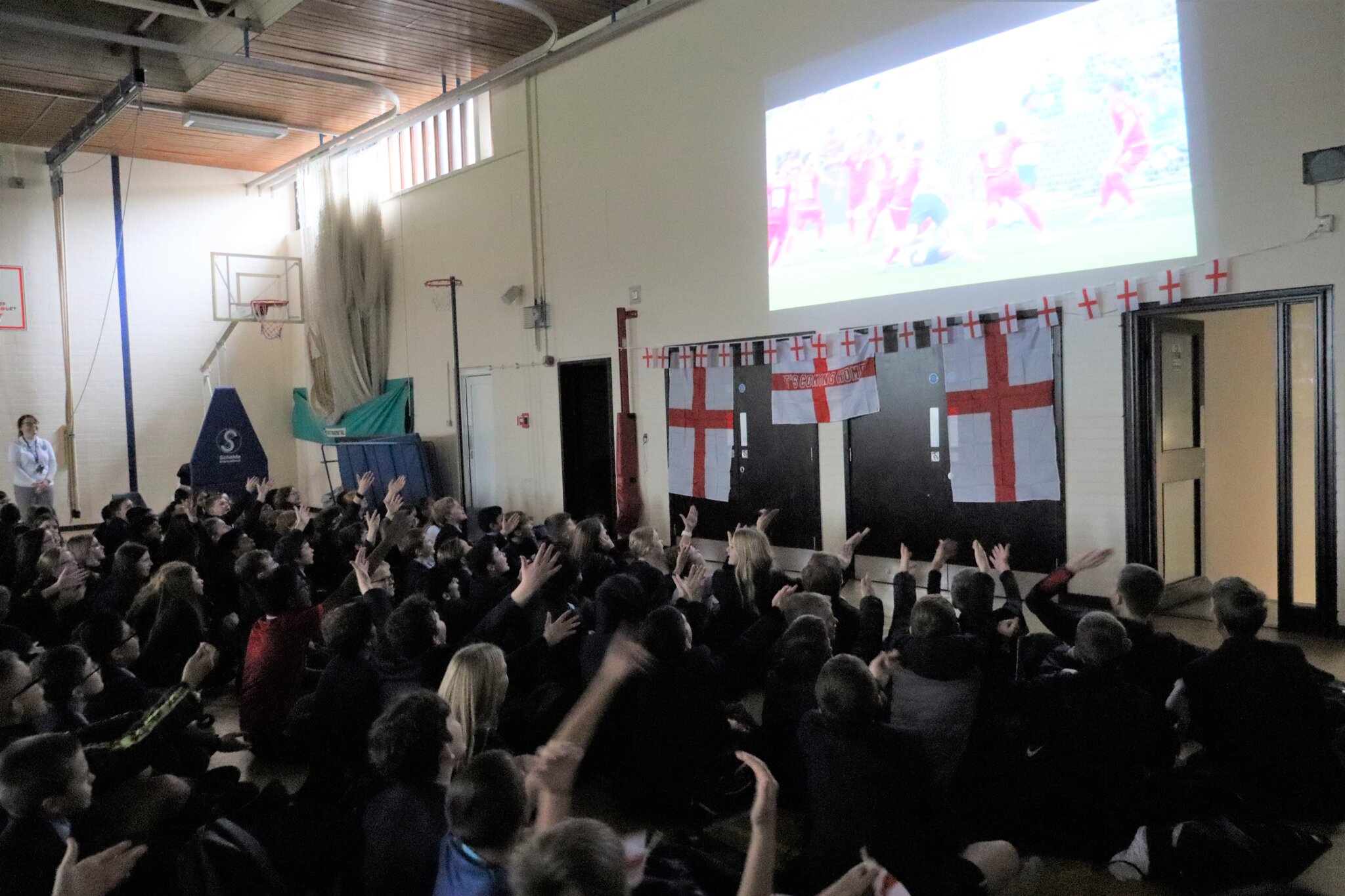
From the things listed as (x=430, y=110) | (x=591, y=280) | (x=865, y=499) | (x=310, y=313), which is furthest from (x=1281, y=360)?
(x=310, y=313)

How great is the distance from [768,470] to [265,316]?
27.3 ft

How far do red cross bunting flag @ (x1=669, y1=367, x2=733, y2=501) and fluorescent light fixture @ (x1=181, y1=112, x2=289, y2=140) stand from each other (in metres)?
5.91

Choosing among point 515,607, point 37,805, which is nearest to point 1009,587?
point 515,607

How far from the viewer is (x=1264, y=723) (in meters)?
2.89

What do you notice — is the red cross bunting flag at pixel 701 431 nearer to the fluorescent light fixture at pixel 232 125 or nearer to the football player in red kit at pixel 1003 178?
the football player in red kit at pixel 1003 178

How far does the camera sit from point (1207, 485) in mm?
6016

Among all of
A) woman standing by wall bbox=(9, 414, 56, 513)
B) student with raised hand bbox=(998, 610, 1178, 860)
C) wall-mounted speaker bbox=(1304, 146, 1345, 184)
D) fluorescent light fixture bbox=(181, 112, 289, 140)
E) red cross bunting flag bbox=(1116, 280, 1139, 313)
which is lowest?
student with raised hand bbox=(998, 610, 1178, 860)

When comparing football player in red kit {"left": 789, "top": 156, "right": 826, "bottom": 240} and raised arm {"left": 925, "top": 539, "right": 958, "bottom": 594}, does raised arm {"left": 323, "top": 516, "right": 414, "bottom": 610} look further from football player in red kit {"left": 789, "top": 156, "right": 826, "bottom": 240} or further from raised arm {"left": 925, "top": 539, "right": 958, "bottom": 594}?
football player in red kit {"left": 789, "top": 156, "right": 826, "bottom": 240}

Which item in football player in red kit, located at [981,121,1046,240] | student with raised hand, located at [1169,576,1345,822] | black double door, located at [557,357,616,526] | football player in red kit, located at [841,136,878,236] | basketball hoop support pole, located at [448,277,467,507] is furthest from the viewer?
basketball hoop support pole, located at [448,277,467,507]

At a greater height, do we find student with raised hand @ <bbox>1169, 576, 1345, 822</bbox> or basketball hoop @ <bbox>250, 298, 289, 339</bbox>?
basketball hoop @ <bbox>250, 298, 289, 339</bbox>

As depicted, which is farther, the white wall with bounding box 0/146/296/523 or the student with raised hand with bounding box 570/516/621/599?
the white wall with bounding box 0/146/296/523

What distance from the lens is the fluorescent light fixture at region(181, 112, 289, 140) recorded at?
10.0 meters

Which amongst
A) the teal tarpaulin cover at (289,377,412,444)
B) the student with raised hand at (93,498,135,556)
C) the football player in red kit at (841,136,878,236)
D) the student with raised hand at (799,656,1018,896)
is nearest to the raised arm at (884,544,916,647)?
the student with raised hand at (799,656,1018,896)

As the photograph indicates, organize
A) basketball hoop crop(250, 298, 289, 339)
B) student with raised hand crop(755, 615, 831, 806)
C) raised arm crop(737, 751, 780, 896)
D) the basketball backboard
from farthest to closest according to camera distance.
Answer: the basketball backboard, basketball hoop crop(250, 298, 289, 339), student with raised hand crop(755, 615, 831, 806), raised arm crop(737, 751, 780, 896)
